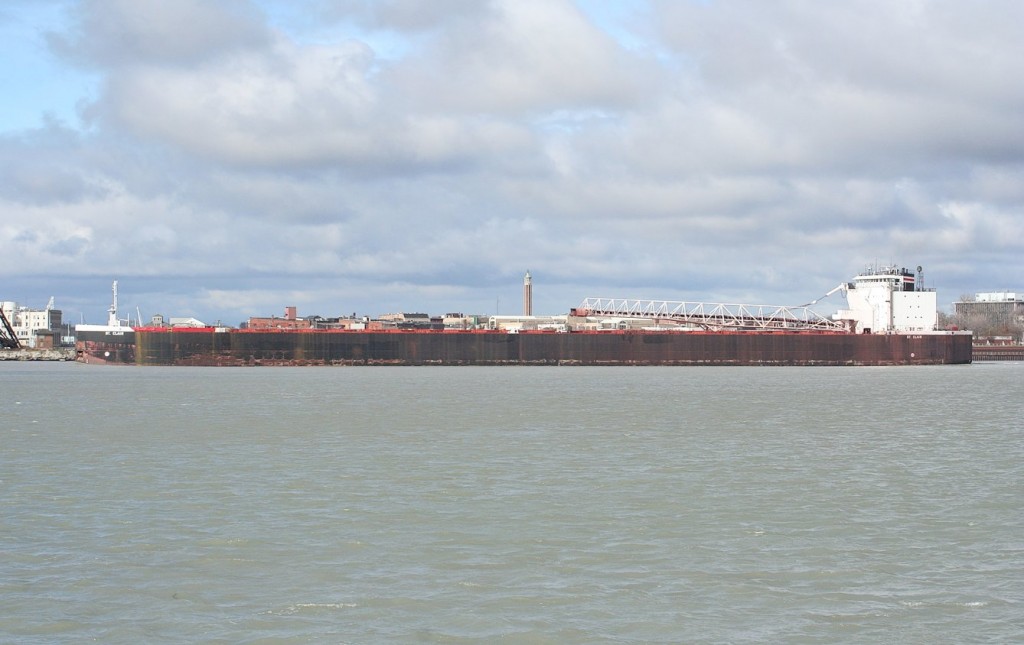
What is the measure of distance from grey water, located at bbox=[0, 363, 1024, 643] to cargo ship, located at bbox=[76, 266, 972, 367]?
135 ft

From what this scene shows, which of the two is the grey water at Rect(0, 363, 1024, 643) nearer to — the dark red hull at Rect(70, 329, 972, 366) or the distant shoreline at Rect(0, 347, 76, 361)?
the dark red hull at Rect(70, 329, 972, 366)

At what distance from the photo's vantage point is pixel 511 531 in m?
13.0

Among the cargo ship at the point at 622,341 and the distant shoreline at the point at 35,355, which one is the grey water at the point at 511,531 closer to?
the cargo ship at the point at 622,341

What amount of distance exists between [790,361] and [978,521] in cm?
6255

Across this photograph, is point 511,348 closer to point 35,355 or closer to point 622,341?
point 622,341

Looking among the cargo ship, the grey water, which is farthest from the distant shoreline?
the grey water

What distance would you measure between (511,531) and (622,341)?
6025 centimetres

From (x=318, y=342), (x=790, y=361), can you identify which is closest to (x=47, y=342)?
(x=318, y=342)

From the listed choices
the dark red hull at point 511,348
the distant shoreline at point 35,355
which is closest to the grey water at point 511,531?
the dark red hull at point 511,348

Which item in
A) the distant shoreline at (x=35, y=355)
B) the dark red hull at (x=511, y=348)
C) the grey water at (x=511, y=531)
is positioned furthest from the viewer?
the distant shoreline at (x=35, y=355)

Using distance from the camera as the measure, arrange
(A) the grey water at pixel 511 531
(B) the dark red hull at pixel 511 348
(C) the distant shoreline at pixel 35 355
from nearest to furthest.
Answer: (A) the grey water at pixel 511 531 → (B) the dark red hull at pixel 511 348 → (C) the distant shoreline at pixel 35 355

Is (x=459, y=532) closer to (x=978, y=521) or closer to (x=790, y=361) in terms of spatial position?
(x=978, y=521)

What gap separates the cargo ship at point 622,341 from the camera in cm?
6938

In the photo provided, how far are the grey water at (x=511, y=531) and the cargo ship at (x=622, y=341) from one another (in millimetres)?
41177
